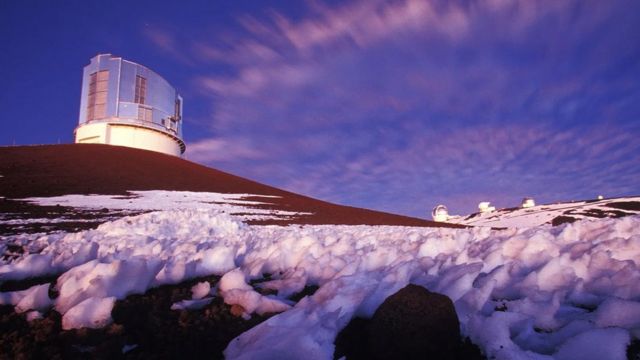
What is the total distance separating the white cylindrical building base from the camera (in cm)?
5378

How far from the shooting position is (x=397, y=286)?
Answer: 228 cm

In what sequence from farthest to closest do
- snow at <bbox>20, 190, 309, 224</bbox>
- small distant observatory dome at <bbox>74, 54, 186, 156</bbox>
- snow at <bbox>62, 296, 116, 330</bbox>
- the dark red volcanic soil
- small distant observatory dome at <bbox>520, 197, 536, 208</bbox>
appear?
small distant observatory dome at <bbox>520, 197, 536, 208</bbox>
small distant observatory dome at <bbox>74, 54, 186, 156</bbox>
the dark red volcanic soil
snow at <bbox>20, 190, 309, 224</bbox>
snow at <bbox>62, 296, 116, 330</bbox>

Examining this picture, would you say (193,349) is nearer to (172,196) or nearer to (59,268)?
(59,268)

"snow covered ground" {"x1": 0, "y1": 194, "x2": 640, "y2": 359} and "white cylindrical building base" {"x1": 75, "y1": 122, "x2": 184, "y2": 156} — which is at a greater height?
"white cylindrical building base" {"x1": 75, "y1": 122, "x2": 184, "y2": 156}

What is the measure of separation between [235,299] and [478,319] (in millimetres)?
1419

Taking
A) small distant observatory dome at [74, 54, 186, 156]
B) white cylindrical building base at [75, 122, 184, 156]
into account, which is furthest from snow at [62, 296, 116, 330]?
white cylindrical building base at [75, 122, 184, 156]

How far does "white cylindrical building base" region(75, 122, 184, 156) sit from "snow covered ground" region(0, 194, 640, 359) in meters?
55.8

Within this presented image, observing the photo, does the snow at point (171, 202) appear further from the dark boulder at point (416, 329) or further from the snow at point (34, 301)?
the dark boulder at point (416, 329)

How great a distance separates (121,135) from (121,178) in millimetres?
16781

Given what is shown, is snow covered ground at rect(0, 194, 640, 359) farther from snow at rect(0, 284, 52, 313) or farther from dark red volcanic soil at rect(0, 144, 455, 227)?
dark red volcanic soil at rect(0, 144, 455, 227)

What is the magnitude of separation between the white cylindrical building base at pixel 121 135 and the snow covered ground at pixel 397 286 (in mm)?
55841

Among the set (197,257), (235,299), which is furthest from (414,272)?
(197,257)

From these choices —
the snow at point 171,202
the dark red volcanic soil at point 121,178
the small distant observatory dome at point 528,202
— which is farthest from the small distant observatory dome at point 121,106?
the small distant observatory dome at point 528,202

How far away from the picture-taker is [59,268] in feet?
11.9
